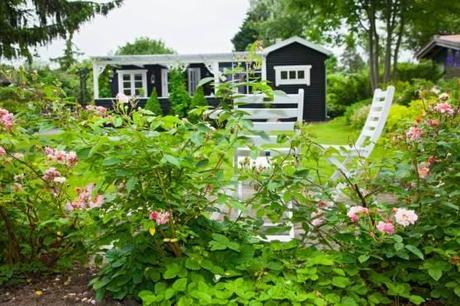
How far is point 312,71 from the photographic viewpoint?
1628 cm

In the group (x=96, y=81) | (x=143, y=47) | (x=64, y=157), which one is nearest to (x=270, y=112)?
(x=64, y=157)

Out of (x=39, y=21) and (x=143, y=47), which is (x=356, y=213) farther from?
(x=143, y=47)

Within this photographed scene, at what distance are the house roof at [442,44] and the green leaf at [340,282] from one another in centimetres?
1394

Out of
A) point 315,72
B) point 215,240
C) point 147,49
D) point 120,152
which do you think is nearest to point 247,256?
point 215,240

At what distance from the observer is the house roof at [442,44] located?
1452cm

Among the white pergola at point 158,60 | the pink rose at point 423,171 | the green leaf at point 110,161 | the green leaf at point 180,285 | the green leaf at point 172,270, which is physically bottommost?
the green leaf at point 180,285

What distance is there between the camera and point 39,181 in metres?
2.03

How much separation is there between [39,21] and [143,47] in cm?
1967

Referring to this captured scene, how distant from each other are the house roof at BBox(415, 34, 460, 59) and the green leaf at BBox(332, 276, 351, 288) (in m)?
13.9

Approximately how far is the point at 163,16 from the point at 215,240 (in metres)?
20.8

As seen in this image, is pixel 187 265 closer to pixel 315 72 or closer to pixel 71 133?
pixel 71 133

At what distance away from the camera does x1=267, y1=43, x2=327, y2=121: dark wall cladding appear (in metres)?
16.2

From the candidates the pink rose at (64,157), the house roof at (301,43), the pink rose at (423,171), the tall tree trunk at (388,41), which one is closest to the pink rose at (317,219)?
the pink rose at (423,171)

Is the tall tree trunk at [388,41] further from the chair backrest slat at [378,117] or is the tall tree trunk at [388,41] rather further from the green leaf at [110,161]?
the green leaf at [110,161]
